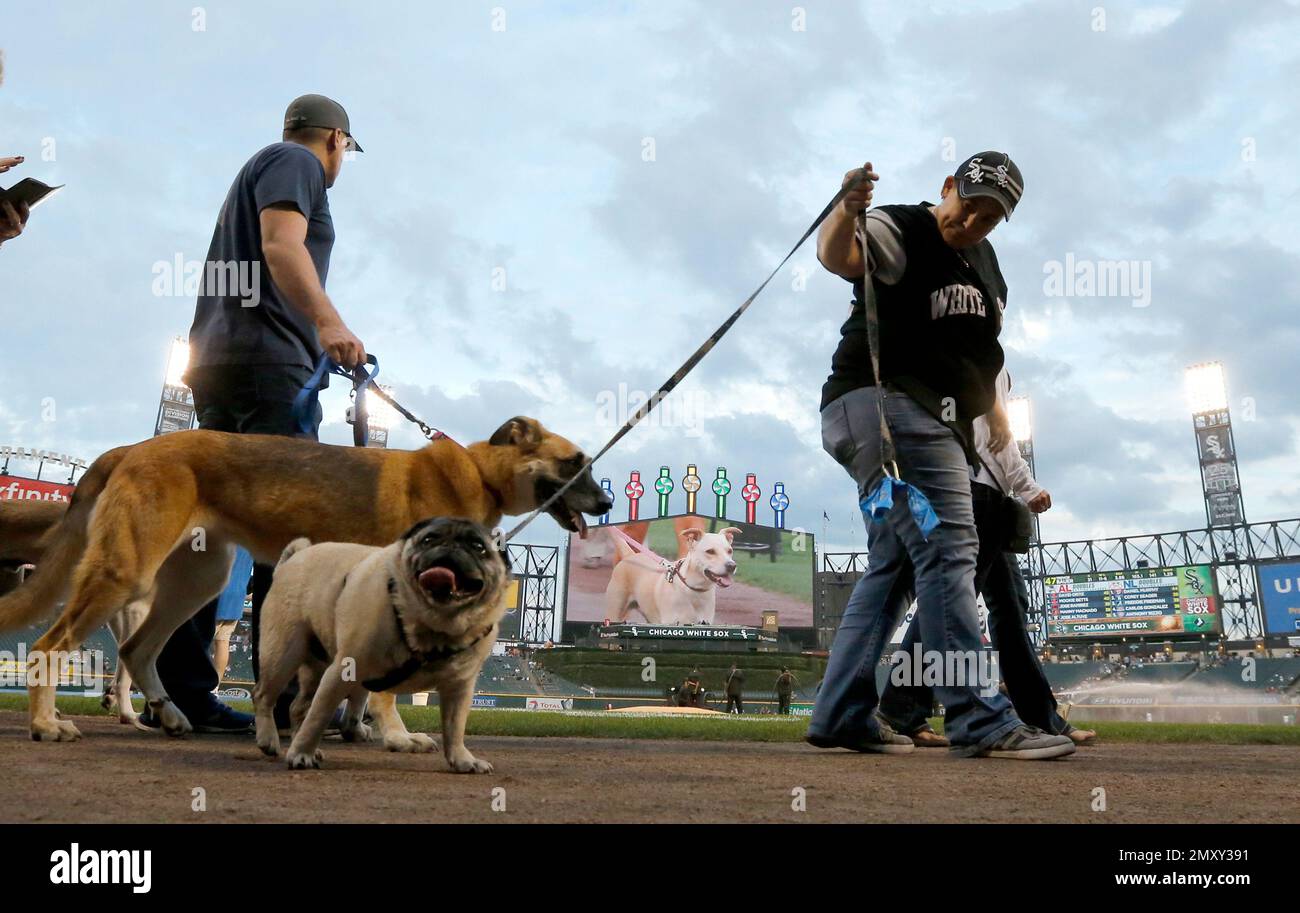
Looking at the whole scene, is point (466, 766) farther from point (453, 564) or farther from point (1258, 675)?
point (1258, 675)

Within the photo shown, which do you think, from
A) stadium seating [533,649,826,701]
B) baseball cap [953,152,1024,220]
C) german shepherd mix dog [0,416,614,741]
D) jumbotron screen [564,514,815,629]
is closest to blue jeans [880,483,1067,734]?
→ baseball cap [953,152,1024,220]

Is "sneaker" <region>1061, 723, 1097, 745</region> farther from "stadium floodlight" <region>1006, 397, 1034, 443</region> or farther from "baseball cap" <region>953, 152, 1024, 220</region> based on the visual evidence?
"stadium floodlight" <region>1006, 397, 1034, 443</region>

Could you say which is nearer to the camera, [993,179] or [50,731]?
[50,731]

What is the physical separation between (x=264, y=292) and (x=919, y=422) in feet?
11.1

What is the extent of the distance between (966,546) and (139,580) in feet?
12.1

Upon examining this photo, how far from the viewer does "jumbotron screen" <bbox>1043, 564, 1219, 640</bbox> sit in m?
49.3

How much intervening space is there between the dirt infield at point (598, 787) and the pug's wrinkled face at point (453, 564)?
0.60 m

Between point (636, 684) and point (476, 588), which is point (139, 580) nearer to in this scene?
point (476, 588)

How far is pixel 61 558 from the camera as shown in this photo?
4164mm

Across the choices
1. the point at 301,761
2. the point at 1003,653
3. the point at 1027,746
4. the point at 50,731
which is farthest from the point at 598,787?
the point at 1003,653

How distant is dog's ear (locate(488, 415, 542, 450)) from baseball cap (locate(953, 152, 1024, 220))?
2490mm

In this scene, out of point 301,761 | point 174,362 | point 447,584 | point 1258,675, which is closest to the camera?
point 447,584

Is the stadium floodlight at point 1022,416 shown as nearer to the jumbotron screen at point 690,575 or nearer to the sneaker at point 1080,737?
the jumbotron screen at point 690,575
